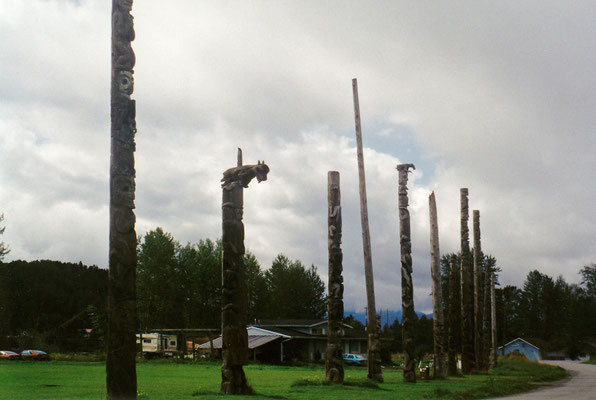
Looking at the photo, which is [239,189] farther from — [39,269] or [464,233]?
[39,269]

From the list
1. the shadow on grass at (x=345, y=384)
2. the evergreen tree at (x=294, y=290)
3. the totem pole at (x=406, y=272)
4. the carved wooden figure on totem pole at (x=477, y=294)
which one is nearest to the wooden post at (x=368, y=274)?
the totem pole at (x=406, y=272)

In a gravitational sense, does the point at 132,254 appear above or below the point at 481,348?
above

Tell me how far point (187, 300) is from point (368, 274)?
5108 cm

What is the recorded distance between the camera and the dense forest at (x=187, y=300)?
2771 inches

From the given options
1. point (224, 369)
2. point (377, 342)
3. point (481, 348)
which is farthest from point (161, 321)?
point (224, 369)

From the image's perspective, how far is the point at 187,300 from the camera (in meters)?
72.4

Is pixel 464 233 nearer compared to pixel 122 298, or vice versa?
pixel 122 298

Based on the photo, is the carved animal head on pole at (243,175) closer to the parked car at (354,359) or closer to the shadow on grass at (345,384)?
the shadow on grass at (345,384)

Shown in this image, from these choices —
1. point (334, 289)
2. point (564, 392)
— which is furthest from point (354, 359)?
point (334, 289)

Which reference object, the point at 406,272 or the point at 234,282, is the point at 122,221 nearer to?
the point at 234,282

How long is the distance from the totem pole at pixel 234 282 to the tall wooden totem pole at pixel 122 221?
16.1 feet

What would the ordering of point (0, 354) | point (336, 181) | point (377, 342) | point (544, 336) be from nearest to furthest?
point (336, 181), point (377, 342), point (0, 354), point (544, 336)

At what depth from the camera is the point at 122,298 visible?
1067 centimetres

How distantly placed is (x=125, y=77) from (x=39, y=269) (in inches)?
3500
